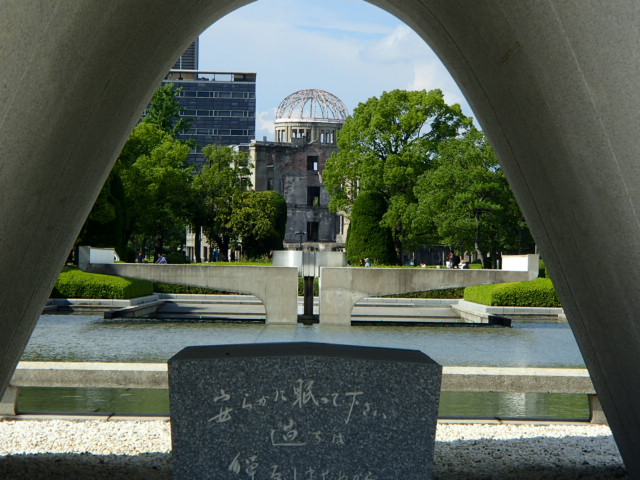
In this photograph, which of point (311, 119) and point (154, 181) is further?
point (311, 119)

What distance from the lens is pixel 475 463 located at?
5.80 m

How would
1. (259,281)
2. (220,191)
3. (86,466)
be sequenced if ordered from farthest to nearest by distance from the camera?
(220,191)
(259,281)
(86,466)

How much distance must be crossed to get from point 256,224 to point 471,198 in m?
17.9

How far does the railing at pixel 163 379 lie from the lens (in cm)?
757

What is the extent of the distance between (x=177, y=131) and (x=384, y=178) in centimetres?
2014

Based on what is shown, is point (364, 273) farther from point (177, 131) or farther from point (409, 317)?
point (177, 131)

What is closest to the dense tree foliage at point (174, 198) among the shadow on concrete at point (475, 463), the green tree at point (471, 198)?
the green tree at point (471, 198)

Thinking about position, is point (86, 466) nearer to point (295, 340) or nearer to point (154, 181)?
point (295, 340)

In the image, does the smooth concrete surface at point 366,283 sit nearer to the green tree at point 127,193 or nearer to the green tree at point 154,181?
the green tree at point 127,193

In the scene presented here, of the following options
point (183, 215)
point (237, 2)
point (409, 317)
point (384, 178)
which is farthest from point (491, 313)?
point (183, 215)

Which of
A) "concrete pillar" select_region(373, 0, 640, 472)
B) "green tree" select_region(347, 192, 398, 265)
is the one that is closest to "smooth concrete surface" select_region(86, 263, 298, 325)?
"concrete pillar" select_region(373, 0, 640, 472)

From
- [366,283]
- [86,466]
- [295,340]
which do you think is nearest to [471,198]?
[366,283]

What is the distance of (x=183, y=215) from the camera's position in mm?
42125

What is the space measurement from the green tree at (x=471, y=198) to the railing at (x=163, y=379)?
2311cm
